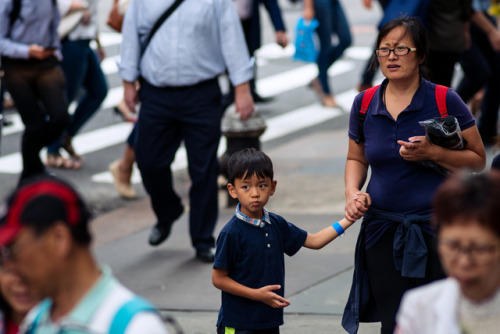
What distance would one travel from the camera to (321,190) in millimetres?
8648

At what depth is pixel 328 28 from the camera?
1183 cm

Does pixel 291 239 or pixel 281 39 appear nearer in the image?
pixel 291 239

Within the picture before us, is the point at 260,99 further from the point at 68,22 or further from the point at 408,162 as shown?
the point at 408,162

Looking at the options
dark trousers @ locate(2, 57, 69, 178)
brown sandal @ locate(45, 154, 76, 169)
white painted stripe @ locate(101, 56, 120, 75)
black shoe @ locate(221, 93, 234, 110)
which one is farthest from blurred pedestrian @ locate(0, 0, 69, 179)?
white painted stripe @ locate(101, 56, 120, 75)

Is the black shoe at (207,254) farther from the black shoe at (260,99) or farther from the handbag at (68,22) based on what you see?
the black shoe at (260,99)

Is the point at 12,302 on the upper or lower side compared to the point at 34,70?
upper

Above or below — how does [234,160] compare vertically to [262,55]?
above

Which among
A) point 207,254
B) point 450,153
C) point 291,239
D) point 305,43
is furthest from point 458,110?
point 305,43

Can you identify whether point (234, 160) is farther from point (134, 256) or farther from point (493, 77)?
point (493, 77)

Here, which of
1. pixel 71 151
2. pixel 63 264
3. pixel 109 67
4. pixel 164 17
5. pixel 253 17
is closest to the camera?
pixel 63 264

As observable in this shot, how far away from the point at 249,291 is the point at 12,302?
152 centimetres

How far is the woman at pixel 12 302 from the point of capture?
2609 millimetres

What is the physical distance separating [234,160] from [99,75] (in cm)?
603

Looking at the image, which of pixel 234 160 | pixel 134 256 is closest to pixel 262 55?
pixel 134 256
